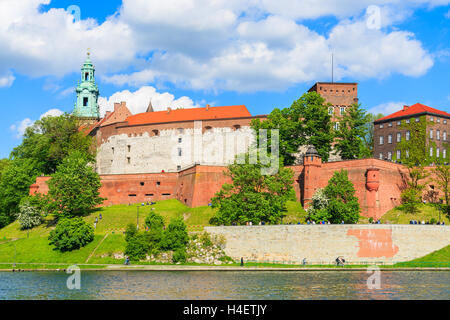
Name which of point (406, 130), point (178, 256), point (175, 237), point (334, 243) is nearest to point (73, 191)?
point (175, 237)

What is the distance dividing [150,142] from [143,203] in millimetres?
17646

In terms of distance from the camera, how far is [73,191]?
5878 centimetres

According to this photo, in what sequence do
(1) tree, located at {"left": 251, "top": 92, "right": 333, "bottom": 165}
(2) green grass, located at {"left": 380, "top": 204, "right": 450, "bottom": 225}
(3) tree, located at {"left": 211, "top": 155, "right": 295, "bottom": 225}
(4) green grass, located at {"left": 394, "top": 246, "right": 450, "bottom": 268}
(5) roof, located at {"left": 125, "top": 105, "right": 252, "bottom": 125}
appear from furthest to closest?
(5) roof, located at {"left": 125, "top": 105, "right": 252, "bottom": 125} < (1) tree, located at {"left": 251, "top": 92, "right": 333, "bottom": 165} < (2) green grass, located at {"left": 380, "top": 204, "right": 450, "bottom": 225} < (3) tree, located at {"left": 211, "top": 155, "right": 295, "bottom": 225} < (4) green grass, located at {"left": 394, "top": 246, "right": 450, "bottom": 268}

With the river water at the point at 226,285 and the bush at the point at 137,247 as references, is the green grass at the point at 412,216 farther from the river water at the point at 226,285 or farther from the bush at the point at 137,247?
the bush at the point at 137,247

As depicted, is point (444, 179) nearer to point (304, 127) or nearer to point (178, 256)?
point (304, 127)

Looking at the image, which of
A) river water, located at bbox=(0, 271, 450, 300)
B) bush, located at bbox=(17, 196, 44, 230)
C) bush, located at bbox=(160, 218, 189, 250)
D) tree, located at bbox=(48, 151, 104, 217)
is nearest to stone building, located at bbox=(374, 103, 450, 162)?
river water, located at bbox=(0, 271, 450, 300)

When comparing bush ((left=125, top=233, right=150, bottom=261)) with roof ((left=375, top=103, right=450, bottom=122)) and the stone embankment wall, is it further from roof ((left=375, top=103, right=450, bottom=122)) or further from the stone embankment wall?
roof ((left=375, top=103, right=450, bottom=122))

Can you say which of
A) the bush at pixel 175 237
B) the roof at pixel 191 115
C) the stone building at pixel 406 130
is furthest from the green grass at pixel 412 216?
the roof at pixel 191 115

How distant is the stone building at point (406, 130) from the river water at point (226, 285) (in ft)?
96.6

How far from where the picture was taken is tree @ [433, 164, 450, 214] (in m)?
57.7

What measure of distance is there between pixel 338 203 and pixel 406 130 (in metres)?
25.9

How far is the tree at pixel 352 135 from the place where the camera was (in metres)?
64.7

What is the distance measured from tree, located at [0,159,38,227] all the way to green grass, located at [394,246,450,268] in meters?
48.8
